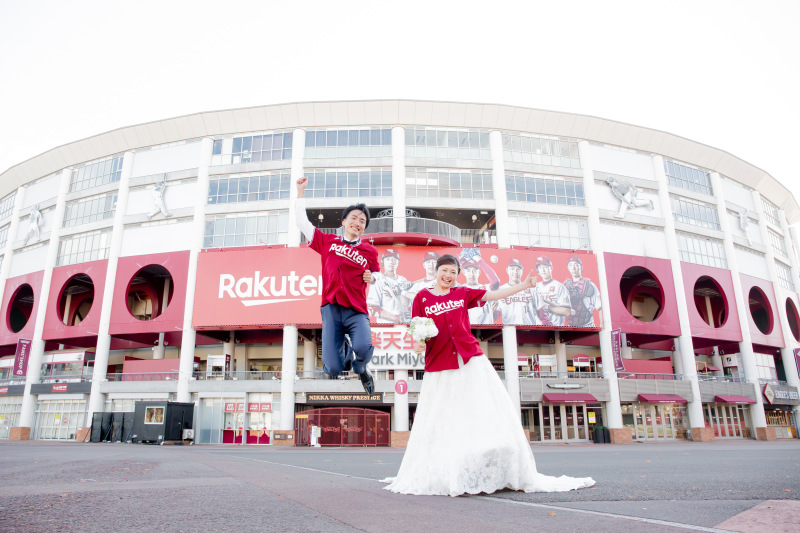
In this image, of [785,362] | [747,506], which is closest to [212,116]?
[747,506]

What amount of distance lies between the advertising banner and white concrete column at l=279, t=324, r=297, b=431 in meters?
0.81

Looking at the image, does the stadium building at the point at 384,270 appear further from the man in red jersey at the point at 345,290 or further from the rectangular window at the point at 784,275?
the man in red jersey at the point at 345,290

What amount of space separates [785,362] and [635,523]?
49.6 metres

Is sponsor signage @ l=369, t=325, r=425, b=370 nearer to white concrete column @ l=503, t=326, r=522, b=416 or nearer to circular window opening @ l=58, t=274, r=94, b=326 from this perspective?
white concrete column @ l=503, t=326, r=522, b=416

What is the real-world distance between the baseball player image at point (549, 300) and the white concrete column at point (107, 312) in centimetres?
2872

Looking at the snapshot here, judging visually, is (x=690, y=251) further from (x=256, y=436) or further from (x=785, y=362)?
(x=256, y=436)

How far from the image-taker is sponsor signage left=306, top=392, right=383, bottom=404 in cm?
3209

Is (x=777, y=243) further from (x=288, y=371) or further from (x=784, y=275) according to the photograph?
(x=288, y=371)

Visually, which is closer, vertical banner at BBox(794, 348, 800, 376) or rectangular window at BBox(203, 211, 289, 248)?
rectangular window at BBox(203, 211, 289, 248)

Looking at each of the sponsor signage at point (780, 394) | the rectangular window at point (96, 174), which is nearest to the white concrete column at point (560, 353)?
the sponsor signage at point (780, 394)

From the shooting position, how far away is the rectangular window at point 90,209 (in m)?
38.3

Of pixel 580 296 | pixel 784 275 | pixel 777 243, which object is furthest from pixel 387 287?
pixel 777 243

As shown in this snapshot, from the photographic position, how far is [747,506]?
4.12m

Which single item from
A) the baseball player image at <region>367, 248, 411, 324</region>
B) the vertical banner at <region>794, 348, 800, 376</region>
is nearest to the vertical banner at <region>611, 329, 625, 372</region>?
the baseball player image at <region>367, 248, 411, 324</region>
